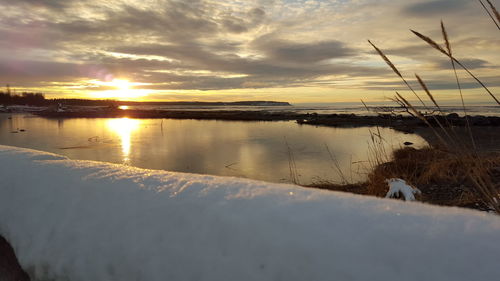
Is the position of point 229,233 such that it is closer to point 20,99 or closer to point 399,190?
point 399,190

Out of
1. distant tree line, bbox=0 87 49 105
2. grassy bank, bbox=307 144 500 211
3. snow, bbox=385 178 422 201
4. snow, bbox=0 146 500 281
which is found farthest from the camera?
distant tree line, bbox=0 87 49 105

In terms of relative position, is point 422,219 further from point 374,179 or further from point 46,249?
point 374,179

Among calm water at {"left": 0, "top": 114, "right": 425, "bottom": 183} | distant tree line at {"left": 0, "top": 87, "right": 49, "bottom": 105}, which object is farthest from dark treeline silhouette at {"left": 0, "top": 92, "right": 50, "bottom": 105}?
calm water at {"left": 0, "top": 114, "right": 425, "bottom": 183}

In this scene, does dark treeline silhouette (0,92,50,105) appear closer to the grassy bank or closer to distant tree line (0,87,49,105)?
distant tree line (0,87,49,105)

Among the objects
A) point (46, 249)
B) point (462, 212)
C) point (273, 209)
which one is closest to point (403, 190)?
point (462, 212)

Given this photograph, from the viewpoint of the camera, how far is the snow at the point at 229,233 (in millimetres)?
731

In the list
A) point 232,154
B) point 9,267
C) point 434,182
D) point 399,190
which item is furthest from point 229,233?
point 232,154

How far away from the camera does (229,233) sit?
2.93 feet

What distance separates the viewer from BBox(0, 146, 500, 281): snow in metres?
0.73

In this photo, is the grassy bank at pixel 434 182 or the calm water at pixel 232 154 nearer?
the grassy bank at pixel 434 182

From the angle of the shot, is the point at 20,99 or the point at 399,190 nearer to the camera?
the point at 399,190

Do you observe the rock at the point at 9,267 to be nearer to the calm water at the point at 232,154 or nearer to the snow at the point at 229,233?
the snow at the point at 229,233

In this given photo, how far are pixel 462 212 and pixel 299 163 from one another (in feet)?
31.7

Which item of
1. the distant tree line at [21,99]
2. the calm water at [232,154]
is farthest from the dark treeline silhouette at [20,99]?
the calm water at [232,154]
